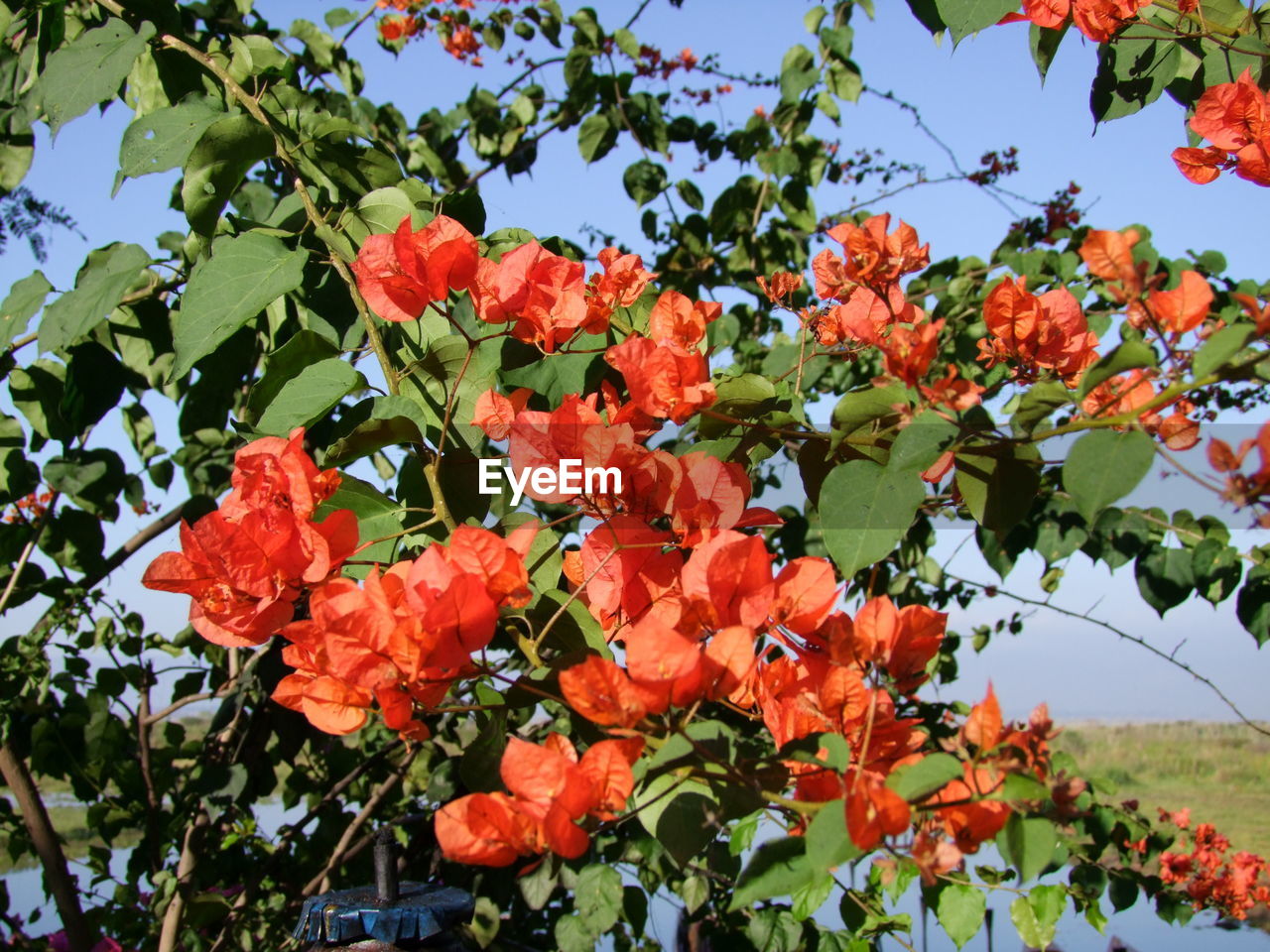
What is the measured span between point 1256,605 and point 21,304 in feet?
5.21

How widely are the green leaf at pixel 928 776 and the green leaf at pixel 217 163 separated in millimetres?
616

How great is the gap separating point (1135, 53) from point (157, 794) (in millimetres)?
1537

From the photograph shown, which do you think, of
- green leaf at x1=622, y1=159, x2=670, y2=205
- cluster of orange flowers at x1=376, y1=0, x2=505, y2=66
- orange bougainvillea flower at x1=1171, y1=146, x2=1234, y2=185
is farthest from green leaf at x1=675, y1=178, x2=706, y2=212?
orange bougainvillea flower at x1=1171, y1=146, x2=1234, y2=185

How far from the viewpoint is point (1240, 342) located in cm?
30

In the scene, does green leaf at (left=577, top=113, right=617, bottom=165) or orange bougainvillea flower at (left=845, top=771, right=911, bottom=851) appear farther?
green leaf at (left=577, top=113, right=617, bottom=165)

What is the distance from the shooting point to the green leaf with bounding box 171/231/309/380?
24.3 inches

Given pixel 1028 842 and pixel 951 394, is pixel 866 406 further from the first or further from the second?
pixel 1028 842

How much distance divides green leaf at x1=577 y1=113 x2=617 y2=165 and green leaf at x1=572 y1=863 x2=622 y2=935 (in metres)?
1.26

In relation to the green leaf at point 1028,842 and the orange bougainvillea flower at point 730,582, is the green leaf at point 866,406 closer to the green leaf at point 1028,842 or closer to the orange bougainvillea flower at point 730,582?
the orange bougainvillea flower at point 730,582

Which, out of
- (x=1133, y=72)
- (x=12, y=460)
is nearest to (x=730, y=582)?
(x=1133, y=72)

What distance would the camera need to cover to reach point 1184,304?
360 mm

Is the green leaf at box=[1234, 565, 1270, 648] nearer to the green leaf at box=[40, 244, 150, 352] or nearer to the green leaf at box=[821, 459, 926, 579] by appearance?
the green leaf at box=[821, 459, 926, 579]

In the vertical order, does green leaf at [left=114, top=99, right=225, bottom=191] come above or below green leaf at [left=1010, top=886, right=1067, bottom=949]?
above

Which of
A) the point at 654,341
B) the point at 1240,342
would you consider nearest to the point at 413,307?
the point at 654,341
